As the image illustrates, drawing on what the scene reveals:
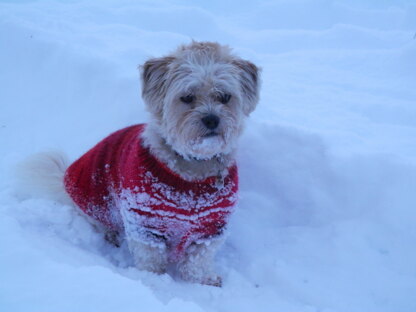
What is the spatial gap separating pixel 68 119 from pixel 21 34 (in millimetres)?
1665

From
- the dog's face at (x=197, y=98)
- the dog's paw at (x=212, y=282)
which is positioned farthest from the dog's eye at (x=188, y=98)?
the dog's paw at (x=212, y=282)

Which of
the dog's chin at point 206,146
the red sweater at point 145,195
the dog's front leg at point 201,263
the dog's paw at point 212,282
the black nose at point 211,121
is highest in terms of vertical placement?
the black nose at point 211,121

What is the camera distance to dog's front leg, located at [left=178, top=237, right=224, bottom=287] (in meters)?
2.73

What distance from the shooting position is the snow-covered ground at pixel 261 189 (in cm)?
173

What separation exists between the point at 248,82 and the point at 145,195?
1.18m

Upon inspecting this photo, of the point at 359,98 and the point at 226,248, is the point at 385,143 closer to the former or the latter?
the point at 359,98

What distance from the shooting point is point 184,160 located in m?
2.45

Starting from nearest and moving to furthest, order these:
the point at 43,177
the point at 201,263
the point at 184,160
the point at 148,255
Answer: the point at 184,160
the point at 148,255
the point at 201,263
the point at 43,177

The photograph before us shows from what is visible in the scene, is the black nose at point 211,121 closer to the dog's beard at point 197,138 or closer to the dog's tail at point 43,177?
the dog's beard at point 197,138

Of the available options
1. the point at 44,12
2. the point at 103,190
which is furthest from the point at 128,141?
the point at 44,12

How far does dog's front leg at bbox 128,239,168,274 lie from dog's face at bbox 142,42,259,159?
30.9 inches

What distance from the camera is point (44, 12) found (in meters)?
6.08

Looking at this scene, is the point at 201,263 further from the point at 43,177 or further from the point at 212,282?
the point at 43,177

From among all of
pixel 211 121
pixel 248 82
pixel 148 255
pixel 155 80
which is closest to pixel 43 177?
pixel 148 255
